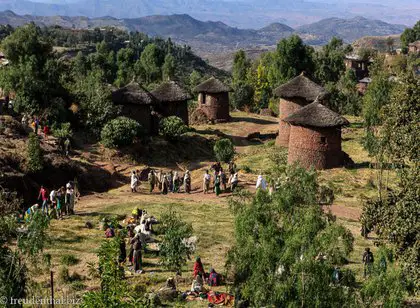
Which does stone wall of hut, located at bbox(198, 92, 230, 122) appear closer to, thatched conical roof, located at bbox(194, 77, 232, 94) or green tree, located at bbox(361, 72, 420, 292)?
thatched conical roof, located at bbox(194, 77, 232, 94)

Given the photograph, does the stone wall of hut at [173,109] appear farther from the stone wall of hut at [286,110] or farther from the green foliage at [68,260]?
the green foliage at [68,260]

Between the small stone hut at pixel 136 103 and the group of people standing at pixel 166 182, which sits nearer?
the group of people standing at pixel 166 182

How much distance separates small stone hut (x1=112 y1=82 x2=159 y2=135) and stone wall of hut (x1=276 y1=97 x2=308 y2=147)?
31.6 ft

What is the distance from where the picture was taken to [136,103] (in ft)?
124

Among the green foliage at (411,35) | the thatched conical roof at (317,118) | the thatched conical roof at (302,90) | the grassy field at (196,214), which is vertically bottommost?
the grassy field at (196,214)

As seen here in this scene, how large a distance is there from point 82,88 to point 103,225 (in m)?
20.4

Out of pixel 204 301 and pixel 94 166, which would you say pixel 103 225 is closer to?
pixel 204 301

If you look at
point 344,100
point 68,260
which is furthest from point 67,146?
point 344,100

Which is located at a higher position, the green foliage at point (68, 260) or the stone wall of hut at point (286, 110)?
the stone wall of hut at point (286, 110)

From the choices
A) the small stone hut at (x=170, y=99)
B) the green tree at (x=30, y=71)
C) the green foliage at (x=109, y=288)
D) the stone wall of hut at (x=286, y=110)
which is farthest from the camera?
the small stone hut at (x=170, y=99)

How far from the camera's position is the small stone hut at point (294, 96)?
39.7 m

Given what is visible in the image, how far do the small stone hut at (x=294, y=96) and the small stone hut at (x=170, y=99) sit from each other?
292 inches

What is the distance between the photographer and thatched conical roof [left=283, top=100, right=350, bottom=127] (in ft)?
102

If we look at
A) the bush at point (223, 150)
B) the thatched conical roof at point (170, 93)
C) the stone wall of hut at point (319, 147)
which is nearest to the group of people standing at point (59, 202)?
the bush at point (223, 150)
